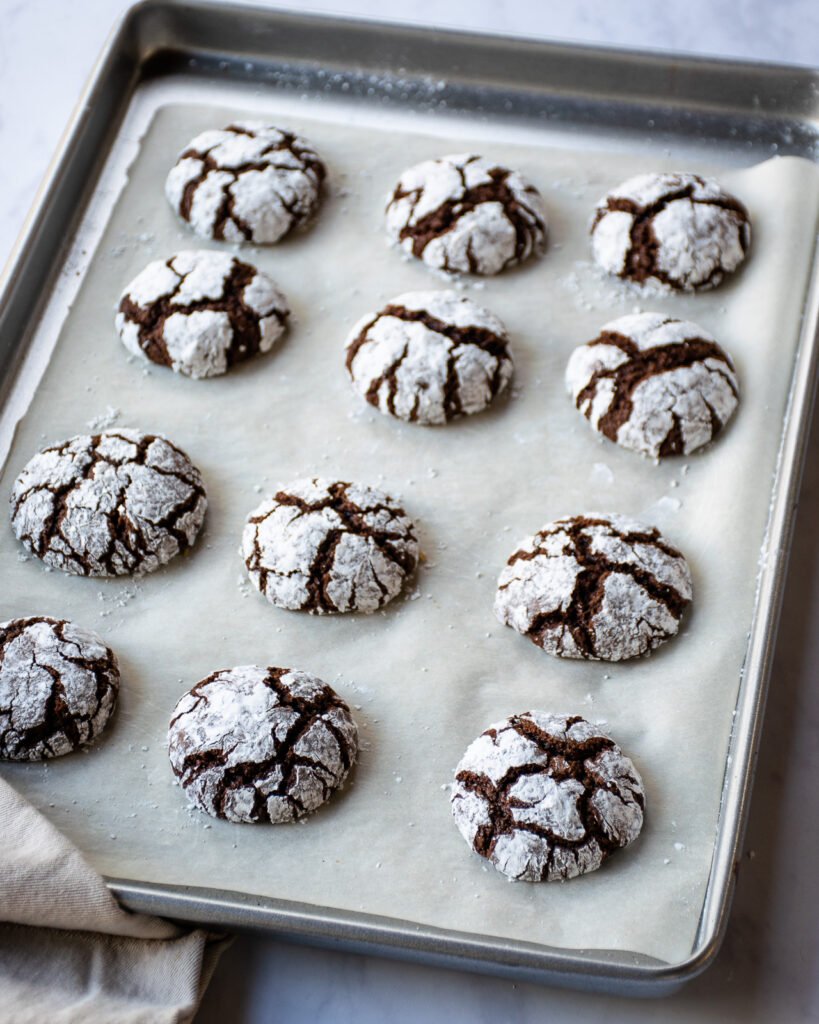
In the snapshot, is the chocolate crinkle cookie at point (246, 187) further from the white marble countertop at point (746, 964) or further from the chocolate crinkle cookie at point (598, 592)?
the white marble countertop at point (746, 964)

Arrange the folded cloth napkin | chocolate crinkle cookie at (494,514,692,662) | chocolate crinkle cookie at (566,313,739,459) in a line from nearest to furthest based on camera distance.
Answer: the folded cloth napkin, chocolate crinkle cookie at (494,514,692,662), chocolate crinkle cookie at (566,313,739,459)

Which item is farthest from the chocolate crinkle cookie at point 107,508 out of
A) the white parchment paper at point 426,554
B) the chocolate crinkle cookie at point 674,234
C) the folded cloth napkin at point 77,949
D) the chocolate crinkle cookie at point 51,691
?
the chocolate crinkle cookie at point 674,234

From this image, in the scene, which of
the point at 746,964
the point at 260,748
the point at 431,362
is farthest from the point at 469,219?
the point at 746,964

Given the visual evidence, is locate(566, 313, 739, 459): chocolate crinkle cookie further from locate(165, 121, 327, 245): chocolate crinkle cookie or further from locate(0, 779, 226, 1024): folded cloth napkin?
locate(0, 779, 226, 1024): folded cloth napkin

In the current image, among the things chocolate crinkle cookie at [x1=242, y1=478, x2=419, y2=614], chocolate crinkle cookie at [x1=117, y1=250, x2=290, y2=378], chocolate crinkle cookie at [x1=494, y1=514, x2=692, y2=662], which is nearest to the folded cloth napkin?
chocolate crinkle cookie at [x1=242, y1=478, x2=419, y2=614]

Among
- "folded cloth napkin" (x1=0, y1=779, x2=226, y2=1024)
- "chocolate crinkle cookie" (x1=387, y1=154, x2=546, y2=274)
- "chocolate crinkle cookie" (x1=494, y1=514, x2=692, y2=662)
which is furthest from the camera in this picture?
"chocolate crinkle cookie" (x1=387, y1=154, x2=546, y2=274)
